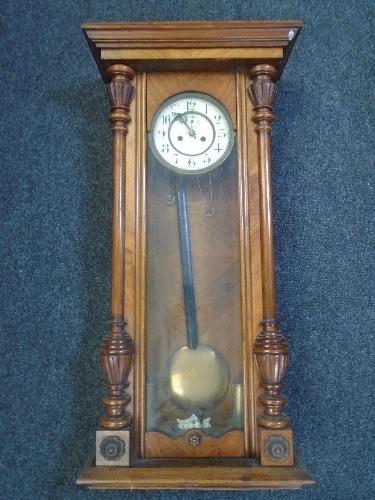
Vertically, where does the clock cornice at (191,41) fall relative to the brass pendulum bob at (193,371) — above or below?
above

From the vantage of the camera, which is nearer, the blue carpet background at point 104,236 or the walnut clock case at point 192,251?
the walnut clock case at point 192,251

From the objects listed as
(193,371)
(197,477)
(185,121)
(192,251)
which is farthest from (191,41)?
(197,477)

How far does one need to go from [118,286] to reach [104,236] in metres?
0.17

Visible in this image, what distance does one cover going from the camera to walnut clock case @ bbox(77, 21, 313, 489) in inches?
25.3

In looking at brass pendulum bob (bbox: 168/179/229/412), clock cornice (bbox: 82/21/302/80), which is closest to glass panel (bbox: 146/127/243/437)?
brass pendulum bob (bbox: 168/179/229/412)

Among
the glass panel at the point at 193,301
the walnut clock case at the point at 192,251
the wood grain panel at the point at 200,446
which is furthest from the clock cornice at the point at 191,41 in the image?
the wood grain panel at the point at 200,446

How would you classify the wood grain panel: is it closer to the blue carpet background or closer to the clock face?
the blue carpet background

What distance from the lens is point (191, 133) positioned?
0.69 m

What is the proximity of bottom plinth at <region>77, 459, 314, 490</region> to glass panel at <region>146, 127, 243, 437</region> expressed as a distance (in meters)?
0.05

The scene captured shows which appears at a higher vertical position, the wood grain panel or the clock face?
the clock face

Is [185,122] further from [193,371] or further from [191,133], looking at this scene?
[193,371]

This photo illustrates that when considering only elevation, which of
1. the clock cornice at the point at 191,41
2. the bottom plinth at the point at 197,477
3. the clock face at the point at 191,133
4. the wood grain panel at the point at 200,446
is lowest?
the bottom plinth at the point at 197,477

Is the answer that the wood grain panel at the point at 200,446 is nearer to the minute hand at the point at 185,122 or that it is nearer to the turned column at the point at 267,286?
the turned column at the point at 267,286

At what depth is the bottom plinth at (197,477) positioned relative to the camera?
0.60m
